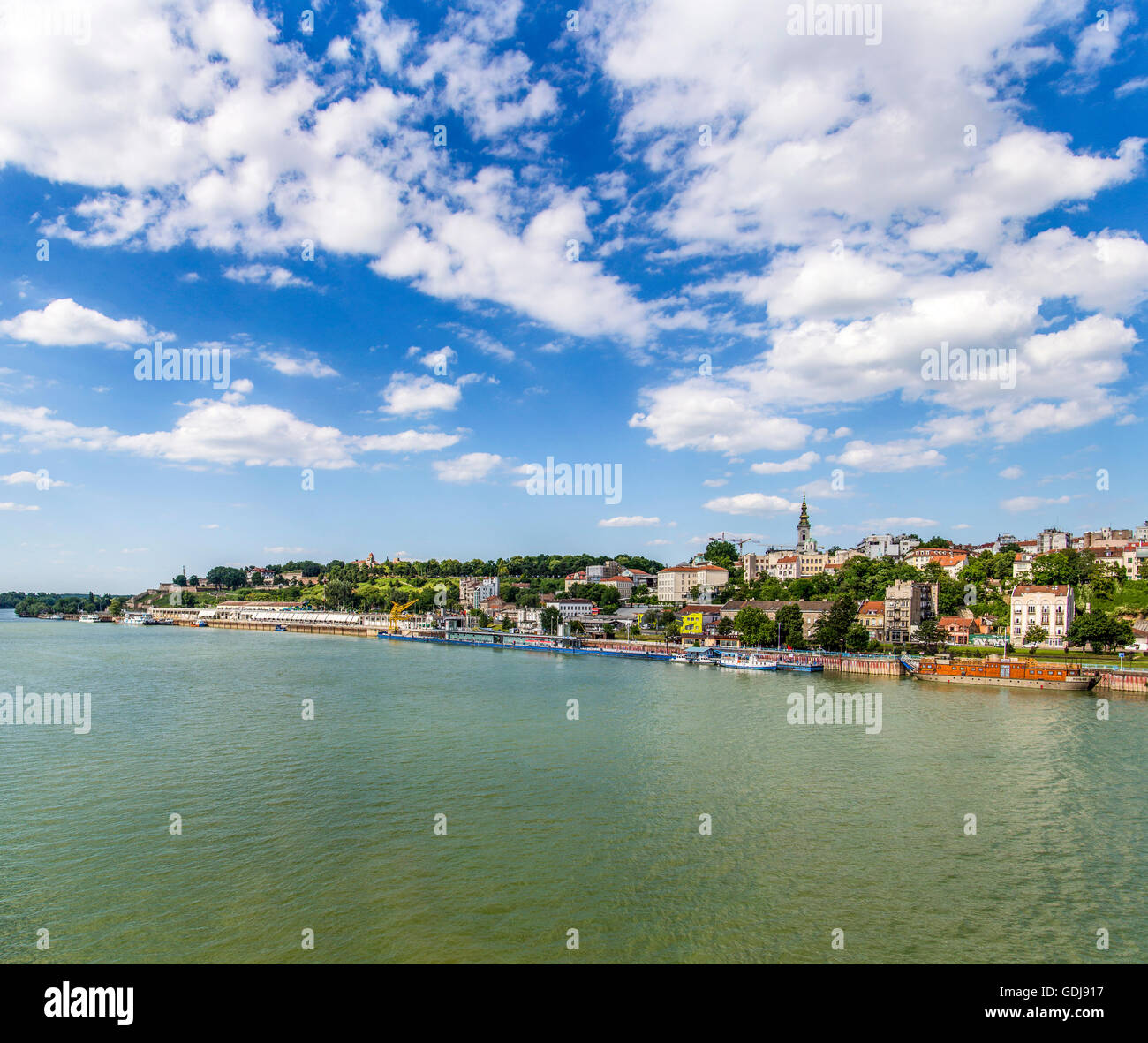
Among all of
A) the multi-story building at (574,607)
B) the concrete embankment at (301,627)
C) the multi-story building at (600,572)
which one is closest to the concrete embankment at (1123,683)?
the multi-story building at (574,607)

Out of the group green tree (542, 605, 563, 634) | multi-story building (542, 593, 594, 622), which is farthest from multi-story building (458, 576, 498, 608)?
green tree (542, 605, 563, 634)

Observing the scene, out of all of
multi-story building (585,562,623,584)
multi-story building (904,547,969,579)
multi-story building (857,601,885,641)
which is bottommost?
multi-story building (857,601,885,641)

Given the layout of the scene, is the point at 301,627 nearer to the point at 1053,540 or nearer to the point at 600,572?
the point at 600,572

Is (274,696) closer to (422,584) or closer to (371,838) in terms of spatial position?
(371,838)

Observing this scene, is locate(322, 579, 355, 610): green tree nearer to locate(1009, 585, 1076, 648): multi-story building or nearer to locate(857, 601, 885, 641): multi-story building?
locate(857, 601, 885, 641): multi-story building

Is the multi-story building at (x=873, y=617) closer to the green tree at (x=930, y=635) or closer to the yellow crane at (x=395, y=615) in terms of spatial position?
the green tree at (x=930, y=635)
